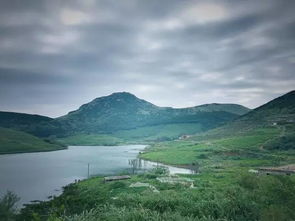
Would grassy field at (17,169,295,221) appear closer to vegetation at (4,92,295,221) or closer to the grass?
vegetation at (4,92,295,221)

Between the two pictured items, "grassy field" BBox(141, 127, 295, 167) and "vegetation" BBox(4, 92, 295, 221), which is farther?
"grassy field" BBox(141, 127, 295, 167)

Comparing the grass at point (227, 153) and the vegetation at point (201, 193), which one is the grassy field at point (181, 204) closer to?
the vegetation at point (201, 193)

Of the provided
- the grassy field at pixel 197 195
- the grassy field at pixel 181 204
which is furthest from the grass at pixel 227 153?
the grassy field at pixel 181 204

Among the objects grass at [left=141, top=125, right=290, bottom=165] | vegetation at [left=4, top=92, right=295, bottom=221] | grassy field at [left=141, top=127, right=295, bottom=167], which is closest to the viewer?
vegetation at [left=4, top=92, right=295, bottom=221]

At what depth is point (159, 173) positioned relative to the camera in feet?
320

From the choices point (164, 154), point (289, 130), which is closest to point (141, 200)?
point (164, 154)

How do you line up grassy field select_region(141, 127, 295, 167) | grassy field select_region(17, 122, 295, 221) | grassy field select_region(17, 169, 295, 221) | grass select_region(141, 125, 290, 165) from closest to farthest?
grassy field select_region(17, 169, 295, 221) < grassy field select_region(17, 122, 295, 221) < grassy field select_region(141, 127, 295, 167) < grass select_region(141, 125, 290, 165)

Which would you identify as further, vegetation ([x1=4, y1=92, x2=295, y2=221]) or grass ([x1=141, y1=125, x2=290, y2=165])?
grass ([x1=141, y1=125, x2=290, y2=165])

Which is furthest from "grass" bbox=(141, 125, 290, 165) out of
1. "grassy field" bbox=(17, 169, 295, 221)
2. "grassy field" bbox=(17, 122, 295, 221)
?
"grassy field" bbox=(17, 169, 295, 221)

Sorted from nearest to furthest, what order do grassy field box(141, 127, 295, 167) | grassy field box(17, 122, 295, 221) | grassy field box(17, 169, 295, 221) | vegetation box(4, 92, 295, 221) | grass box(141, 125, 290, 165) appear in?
grassy field box(17, 169, 295, 221) → grassy field box(17, 122, 295, 221) → vegetation box(4, 92, 295, 221) → grassy field box(141, 127, 295, 167) → grass box(141, 125, 290, 165)

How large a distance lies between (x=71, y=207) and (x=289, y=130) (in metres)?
165

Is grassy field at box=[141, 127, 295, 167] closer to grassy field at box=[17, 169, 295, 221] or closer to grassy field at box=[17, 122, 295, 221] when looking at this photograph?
grassy field at box=[17, 122, 295, 221]

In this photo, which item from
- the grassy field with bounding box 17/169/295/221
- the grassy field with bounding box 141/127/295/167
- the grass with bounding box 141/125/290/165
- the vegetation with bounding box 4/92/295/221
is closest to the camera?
the grassy field with bounding box 17/169/295/221

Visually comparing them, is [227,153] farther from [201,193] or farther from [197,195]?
[197,195]
